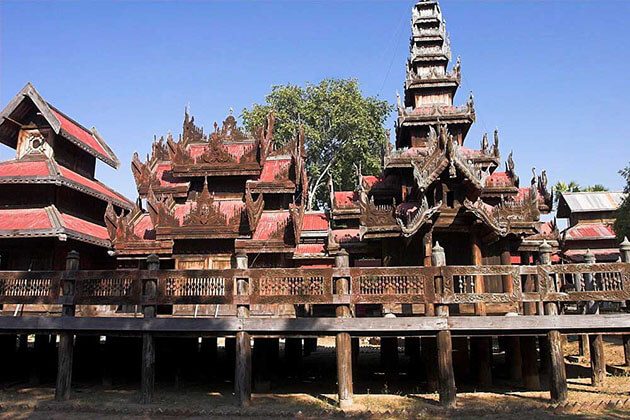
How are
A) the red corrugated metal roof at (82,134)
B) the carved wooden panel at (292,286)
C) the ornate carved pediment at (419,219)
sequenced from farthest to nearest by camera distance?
the red corrugated metal roof at (82,134)
the ornate carved pediment at (419,219)
the carved wooden panel at (292,286)

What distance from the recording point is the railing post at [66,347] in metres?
14.1

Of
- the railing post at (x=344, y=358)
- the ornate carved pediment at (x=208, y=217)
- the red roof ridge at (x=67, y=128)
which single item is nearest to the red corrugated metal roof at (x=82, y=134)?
the red roof ridge at (x=67, y=128)

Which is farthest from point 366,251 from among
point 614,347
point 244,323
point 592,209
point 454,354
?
point 592,209

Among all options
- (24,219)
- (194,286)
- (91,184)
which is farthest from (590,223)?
(24,219)

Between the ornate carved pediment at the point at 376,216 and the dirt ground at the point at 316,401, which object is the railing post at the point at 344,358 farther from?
the ornate carved pediment at the point at 376,216

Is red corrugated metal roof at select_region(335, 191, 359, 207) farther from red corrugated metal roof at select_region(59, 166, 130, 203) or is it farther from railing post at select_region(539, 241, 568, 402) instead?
red corrugated metal roof at select_region(59, 166, 130, 203)

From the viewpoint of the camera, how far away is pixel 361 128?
46.8m

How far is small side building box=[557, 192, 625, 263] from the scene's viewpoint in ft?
112

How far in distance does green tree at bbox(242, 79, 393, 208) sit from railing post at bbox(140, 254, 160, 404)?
110 ft

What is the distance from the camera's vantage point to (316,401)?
A: 46.2 feet

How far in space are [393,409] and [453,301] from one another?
331cm

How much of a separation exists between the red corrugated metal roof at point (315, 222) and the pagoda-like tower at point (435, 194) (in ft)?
1.90

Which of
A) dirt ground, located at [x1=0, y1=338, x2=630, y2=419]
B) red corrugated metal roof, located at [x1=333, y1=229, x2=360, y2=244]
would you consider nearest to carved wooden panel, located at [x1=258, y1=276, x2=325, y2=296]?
dirt ground, located at [x1=0, y1=338, x2=630, y2=419]

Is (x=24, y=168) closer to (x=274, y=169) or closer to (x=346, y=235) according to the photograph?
(x=274, y=169)
